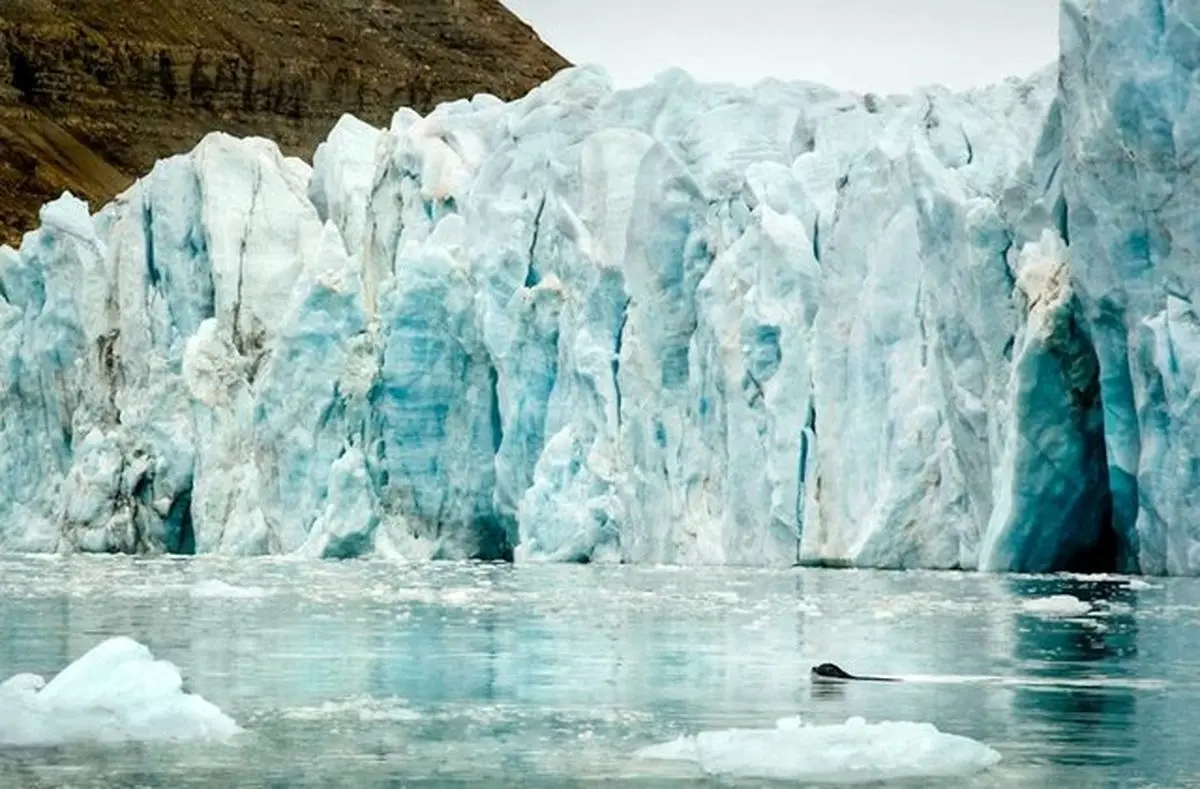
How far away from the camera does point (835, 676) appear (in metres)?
17.1

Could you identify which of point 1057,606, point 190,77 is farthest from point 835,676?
point 190,77

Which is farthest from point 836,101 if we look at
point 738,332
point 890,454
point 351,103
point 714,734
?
point 351,103

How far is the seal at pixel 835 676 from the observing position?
1700 cm

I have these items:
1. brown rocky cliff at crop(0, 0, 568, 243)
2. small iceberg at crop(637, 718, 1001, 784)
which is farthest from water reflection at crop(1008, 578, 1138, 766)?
brown rocky cliff at crop(0, 0, 568, 243)

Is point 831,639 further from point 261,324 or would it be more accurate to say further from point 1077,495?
point 261,324

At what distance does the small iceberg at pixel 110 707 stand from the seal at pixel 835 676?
4.83 meters

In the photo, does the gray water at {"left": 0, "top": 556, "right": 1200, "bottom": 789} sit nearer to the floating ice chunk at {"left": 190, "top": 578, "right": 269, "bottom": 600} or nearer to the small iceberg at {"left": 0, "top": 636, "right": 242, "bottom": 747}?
the floating ice chunk at {"left": 190, "top": 578, "right": 269, "bottom": 600}

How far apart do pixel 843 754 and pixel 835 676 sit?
497cm

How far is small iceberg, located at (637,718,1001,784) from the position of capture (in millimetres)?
12078

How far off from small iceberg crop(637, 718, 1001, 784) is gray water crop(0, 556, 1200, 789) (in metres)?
0.23

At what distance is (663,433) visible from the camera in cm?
3969

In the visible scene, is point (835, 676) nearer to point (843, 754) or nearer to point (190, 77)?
point (843, 754)

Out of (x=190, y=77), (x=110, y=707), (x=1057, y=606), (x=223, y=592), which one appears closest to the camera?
(x=110, y=707)

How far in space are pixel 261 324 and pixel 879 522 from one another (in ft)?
55.9
